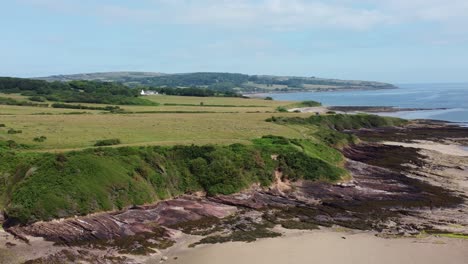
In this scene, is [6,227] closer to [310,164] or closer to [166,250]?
[166,250]

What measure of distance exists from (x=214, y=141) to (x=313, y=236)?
60.0 feet

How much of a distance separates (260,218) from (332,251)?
7.19 meters

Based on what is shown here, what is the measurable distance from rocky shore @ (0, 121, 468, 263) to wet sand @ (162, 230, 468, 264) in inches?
45.7

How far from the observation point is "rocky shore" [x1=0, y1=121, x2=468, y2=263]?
27219 mm

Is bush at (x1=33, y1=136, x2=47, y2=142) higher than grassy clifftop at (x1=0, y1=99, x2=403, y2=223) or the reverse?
higher

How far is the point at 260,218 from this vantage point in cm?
3428

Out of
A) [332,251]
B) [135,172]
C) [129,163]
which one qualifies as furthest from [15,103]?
[332,251]

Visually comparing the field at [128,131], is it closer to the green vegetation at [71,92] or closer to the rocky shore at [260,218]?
the rocky shore at [260,218]

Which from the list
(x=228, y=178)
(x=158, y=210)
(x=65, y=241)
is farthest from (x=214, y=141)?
(x=65, y=241)

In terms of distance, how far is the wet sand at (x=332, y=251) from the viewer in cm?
2678

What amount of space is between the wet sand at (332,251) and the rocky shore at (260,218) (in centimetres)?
116

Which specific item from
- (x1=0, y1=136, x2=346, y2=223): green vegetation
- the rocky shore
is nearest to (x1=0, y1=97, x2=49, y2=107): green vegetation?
(x1=0, y1=136, x2=346, y2=223): green vegetation

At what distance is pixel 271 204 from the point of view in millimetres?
37625

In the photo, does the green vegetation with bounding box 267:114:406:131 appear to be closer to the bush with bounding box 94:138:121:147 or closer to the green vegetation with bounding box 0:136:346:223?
the green vegetation with bounding box 0:136:346:223
